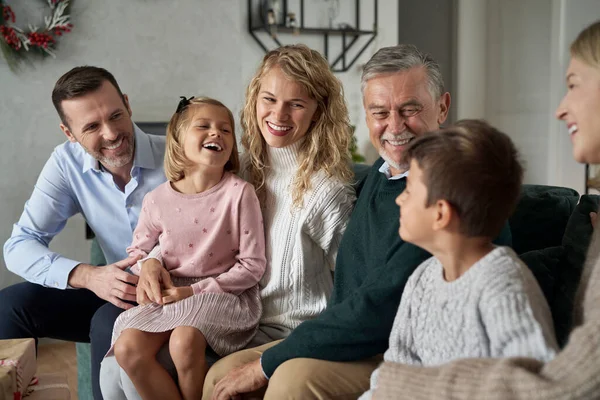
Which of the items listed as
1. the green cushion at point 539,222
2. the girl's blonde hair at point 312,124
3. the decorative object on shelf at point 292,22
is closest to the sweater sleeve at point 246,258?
the girl's blonde hair at point 312,124

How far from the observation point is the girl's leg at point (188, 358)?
5.99ft

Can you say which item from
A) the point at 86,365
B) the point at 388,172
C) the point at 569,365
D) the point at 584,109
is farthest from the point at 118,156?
the point at 569,365

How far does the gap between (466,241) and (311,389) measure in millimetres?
A: 514

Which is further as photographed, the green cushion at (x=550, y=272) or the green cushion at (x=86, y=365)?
the green cushion at (x=86, y=365)

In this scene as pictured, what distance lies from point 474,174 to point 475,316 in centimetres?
26

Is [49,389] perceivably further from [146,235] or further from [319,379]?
[319,379]

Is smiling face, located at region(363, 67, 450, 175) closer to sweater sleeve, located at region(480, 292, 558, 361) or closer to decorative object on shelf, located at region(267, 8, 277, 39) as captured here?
sweater sleeve, located at region(480, 292, 558, 361)

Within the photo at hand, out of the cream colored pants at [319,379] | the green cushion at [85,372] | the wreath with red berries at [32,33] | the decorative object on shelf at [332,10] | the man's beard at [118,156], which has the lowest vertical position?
the green cushion at [85,372]

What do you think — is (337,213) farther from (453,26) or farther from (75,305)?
(453,26)

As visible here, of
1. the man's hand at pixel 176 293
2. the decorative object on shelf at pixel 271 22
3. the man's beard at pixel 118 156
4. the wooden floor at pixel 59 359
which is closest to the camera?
the man's hand at pixel 176 293

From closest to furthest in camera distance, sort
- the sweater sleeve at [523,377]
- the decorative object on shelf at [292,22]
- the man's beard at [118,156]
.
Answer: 1. the sweater sleeve at [523,377]
2. the man's beard at [118,156]
3. the decorative object on shelf at [292,22]

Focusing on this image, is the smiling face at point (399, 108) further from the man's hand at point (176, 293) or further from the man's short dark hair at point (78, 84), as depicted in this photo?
the man's short dark hair at point (78, 84)

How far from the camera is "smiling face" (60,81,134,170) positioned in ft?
7.93

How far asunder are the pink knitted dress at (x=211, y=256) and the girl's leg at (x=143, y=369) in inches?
2.2
